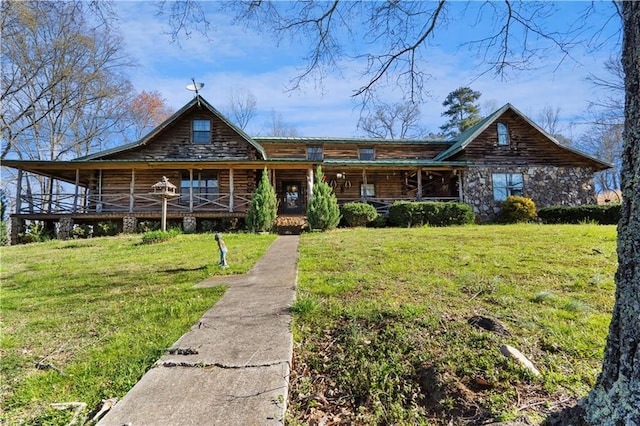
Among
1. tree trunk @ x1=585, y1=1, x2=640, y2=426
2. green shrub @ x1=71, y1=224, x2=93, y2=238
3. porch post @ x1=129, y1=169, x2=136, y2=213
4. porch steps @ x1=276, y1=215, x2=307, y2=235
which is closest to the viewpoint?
tree trunk @ x1=585, y1=1, x2=640, y2=426

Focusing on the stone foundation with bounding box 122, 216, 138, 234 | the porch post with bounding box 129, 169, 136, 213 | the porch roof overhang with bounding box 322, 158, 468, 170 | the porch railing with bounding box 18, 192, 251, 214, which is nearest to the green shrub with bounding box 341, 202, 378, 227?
the porch roof overhang with bounding box 322, 158, 468, 170

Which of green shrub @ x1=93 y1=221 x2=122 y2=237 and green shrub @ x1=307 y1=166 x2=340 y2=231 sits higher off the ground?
green shrub @ x1=307 y1=166 x2=340 y2=231

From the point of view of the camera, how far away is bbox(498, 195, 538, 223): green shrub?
53.7ft

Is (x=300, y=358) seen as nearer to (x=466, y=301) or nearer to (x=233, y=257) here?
(x=466, y=301)

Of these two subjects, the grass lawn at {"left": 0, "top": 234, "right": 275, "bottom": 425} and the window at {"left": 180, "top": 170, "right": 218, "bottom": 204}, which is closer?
the grass lawn at {"left": 0, "top": 234, "right": 275, "bottom": 425}

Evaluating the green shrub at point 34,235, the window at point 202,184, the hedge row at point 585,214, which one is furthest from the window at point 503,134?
the green shrub at point 34,235

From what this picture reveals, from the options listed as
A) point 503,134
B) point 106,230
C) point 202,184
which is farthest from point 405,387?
point 503,134

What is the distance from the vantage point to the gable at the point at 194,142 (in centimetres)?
1731

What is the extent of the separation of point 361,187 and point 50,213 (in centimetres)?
1612

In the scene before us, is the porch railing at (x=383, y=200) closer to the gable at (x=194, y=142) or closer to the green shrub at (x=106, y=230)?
the gable at (x=194, y=142)

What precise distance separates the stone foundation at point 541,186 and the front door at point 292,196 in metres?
9.65

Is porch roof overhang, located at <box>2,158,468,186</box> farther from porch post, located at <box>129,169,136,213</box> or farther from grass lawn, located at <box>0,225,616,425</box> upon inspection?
grass lawn, located at <box>0,225,616,425</box>

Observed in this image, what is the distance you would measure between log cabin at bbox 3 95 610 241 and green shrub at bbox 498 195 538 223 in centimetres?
133

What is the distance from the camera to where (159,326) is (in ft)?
11.9
